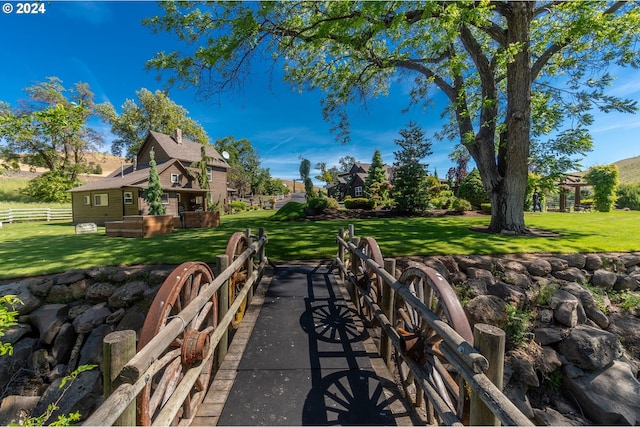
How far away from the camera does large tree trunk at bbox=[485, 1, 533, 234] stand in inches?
325

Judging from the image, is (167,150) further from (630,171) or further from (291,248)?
(630,171)

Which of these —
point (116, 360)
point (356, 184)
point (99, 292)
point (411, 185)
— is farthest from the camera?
point (356, 184)

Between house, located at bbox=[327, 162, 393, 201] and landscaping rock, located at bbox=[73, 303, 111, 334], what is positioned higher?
house, located at bbox=[327, 162, 393, 201]

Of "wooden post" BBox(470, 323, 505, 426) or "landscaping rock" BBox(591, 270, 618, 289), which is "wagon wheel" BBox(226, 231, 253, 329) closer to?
"wooden post" BBox(470, 323, 505, 426)

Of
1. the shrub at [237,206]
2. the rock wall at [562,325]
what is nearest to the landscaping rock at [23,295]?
the rock wall at [562,325]

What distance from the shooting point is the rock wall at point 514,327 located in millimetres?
4312

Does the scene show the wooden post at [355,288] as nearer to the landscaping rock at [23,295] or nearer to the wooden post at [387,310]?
the wooden post at [387,310]

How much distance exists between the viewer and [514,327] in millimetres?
4980

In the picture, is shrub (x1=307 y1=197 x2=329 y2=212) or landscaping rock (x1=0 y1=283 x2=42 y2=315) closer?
landscaping rock (x1=0 y1=283 x2=42 y2=315)

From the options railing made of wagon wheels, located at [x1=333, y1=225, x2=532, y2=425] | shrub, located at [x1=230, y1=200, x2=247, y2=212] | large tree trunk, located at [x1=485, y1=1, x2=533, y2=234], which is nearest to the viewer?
railing made of wagon wheels, located at [x1=333, y1=225, x2=532, y2=425]

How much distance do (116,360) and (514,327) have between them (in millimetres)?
6132

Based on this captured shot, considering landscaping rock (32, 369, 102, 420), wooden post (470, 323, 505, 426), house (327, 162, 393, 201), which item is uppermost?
house (327, 162, 393, 201)

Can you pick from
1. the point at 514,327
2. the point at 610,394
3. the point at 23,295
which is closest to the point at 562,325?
the point at 514,327

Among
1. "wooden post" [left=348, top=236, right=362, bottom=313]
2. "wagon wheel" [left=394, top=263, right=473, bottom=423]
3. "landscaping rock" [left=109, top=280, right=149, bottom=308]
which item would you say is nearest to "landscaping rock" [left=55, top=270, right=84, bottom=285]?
"landscaping rock" [left=109, top=280, right=149, bottom=308]
